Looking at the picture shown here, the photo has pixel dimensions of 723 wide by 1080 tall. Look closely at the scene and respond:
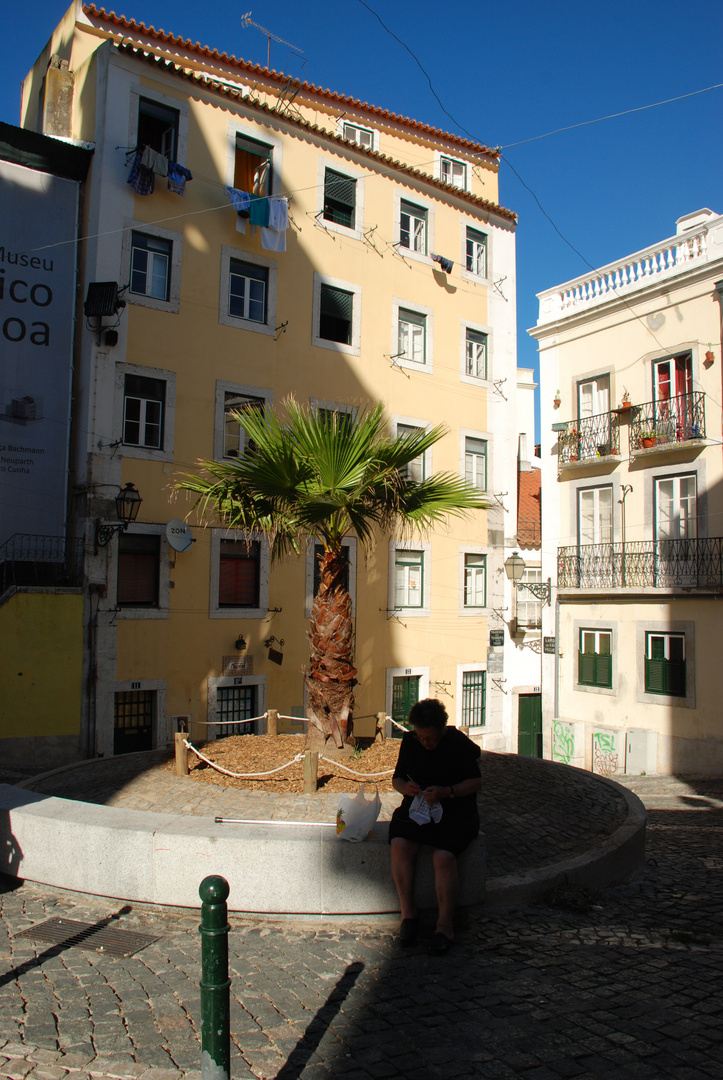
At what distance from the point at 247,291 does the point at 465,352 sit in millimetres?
8529

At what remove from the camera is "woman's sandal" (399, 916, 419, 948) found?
527cm

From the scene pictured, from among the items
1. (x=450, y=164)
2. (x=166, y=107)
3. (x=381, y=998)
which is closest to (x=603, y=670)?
(x=450, y=164)

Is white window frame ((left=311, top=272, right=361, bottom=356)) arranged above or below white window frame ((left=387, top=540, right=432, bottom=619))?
above

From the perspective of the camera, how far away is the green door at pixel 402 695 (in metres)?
23.6

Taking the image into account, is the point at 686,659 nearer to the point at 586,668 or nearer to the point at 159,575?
the point at 586,668

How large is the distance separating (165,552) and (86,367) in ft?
15.3

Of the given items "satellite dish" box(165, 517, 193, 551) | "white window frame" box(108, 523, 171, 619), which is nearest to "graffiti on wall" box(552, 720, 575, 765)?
"white window frame" box(108, 523, 171, 619)

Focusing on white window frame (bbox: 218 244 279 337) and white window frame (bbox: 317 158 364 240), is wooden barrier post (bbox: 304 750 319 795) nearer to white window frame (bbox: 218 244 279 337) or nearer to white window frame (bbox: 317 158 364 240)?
white window frame (bbox: 218 244 279 337)

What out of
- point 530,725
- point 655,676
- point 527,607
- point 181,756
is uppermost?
point 527,607

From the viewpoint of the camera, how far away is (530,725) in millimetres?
28266

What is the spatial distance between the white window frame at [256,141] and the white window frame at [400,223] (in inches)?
174

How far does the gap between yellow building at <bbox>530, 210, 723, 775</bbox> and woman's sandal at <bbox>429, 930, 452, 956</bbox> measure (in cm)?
1696

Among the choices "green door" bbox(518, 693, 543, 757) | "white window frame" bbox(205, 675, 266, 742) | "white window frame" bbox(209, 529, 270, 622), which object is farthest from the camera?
"green door" bbox(518, 693, 543, 757)

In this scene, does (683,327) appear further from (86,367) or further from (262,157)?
(86,367)
